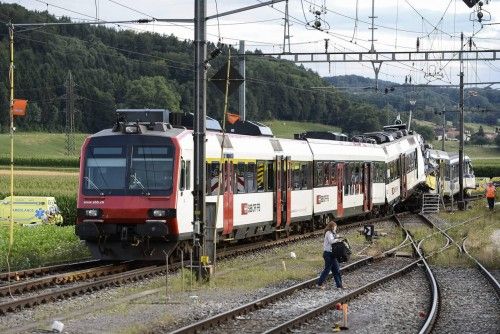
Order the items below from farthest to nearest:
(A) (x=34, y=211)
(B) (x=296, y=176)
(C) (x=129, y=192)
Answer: (A) (x=34, y=211) < (B) (x=296, y=176) < (C) (x=129, y=192)

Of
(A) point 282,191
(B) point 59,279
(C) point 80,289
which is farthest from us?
(A) point 282,191

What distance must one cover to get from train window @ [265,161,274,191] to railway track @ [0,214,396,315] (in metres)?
3.86

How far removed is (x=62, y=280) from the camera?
20.6 meters

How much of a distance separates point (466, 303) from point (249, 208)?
10116 millimetres

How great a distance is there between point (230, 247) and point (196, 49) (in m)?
9.09

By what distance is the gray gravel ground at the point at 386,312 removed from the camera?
50.6ft

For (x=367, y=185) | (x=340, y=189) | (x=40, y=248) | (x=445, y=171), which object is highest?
(x=340, y=189)

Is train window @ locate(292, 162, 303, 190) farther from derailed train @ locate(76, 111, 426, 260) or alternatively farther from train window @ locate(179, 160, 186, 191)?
train window @ locate(179, 160, 186, 191)

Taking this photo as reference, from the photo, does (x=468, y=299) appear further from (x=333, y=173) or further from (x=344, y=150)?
(x=344, y=150)

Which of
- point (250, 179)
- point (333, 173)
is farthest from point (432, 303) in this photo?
point (333, 173)

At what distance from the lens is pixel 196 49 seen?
70.6ft

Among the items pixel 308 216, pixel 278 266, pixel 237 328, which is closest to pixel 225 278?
pixel 278 266

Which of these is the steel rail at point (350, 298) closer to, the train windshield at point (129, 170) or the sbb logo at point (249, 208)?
the sbb logo at point (249, 208)

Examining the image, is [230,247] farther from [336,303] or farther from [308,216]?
[336,303]
